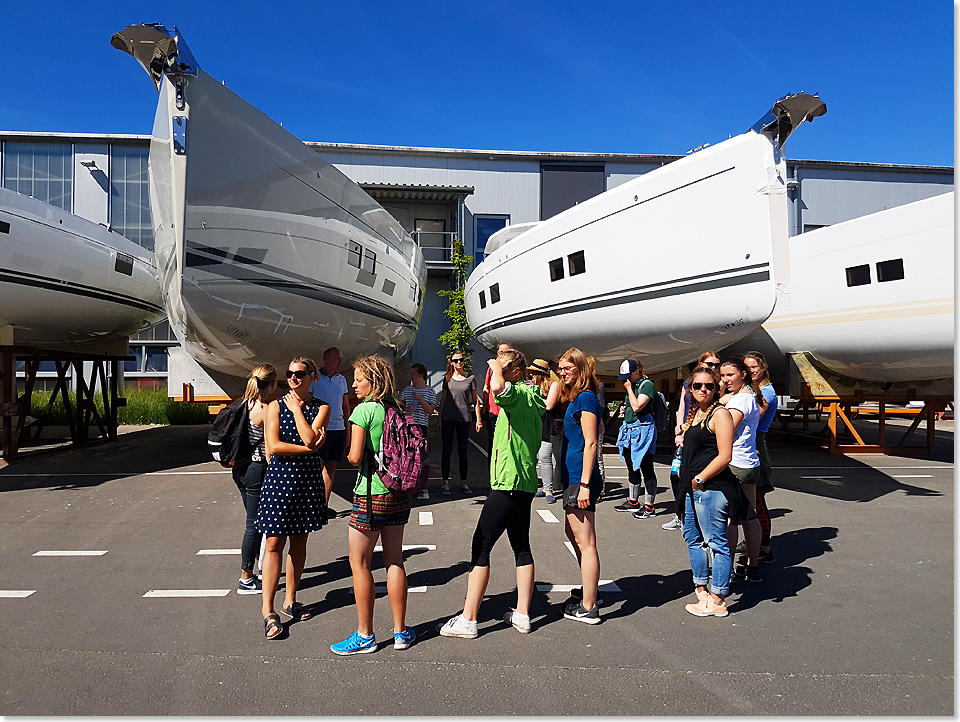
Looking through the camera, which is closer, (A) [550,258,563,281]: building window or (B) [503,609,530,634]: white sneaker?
(B) [503,609,530,634]: white sneaker

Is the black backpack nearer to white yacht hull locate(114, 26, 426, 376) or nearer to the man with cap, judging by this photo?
white yacht hull locate(114, 26, 426, 376)

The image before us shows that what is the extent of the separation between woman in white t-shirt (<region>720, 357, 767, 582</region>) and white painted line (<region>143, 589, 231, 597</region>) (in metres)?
2.90

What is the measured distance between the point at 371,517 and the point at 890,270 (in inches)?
262

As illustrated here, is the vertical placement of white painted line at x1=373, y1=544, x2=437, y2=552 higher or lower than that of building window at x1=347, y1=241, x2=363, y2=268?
lower

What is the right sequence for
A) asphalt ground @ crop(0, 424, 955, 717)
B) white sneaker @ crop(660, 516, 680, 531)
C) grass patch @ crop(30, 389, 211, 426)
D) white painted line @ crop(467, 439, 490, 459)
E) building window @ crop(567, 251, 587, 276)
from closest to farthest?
asphalt ground @ crop(0, 424, 955, 717) < white sneaker @ crop(660, 516, 680, 531) < building window @ crop(567, 251, 587, 276) < white painted line @ crop(467, 439, 490, 459) < grass patch @ crop(30, 389, 211, 426)

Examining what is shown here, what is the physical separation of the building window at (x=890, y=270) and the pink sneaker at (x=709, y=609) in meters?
5.27

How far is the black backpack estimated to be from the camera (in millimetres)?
3262

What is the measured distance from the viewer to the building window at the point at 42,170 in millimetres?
17562

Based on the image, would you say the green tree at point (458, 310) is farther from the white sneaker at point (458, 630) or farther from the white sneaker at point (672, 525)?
the white sneaker at point (458, 630)

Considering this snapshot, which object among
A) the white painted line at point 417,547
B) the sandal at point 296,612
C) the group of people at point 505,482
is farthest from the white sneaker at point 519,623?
the white painted line at point 417,547

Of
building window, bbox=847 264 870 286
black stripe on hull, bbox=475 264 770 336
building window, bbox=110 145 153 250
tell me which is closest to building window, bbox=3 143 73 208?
building window, bbox=110 145 153 250

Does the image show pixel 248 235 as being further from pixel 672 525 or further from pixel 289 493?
pixel 672 525

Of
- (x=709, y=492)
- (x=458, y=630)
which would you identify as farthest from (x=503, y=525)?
(x=709, y=492)

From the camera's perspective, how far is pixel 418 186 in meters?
16.8
